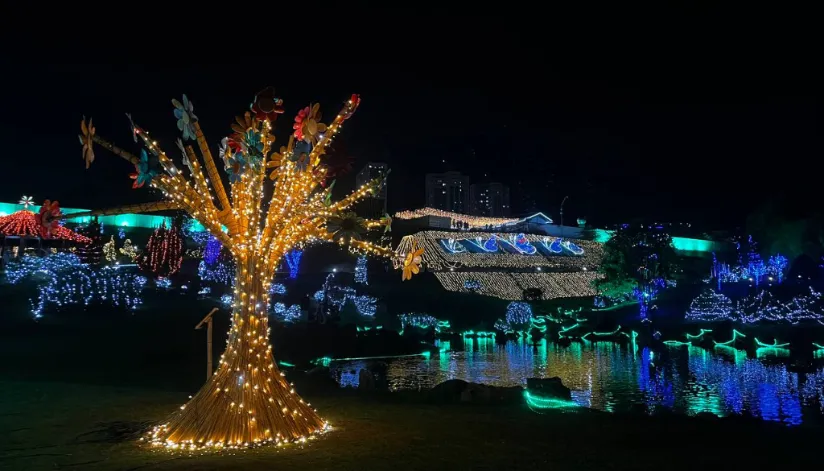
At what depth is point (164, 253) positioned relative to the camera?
3712cm

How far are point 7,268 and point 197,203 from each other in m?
28.7

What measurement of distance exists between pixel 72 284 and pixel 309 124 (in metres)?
23.1

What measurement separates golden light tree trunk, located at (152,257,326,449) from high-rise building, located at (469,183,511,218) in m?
82.7

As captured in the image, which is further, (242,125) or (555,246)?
(555,246)

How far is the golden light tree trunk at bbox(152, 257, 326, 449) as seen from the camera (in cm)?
753

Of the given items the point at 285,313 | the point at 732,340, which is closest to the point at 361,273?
the point at 285,313

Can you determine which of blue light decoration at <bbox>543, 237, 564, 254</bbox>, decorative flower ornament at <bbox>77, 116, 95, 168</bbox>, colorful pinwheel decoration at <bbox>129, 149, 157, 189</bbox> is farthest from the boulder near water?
blue light decoration at <bbox>543, 237, 564, 254</bbox>

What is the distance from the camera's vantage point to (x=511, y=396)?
1221 centimetres

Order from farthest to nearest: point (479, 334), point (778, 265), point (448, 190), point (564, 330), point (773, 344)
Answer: point (448, 190) → point (778, 265) → point (479, 334) → point (564, 330) → point (773, 344)

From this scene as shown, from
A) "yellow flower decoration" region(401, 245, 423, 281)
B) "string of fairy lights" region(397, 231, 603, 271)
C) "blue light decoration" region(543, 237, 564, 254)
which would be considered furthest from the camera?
"blue light decoration" region(543, 237, 564, 254)

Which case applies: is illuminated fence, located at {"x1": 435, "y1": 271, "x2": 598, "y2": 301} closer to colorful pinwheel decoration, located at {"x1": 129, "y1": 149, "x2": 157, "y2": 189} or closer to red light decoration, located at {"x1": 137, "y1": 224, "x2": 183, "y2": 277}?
red light decoration, located at {"x1": 137, "y1": 224, "x2": 183, "y2": 277}

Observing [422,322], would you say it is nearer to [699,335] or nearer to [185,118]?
[699,335]

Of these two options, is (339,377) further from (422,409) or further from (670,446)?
(670,446)

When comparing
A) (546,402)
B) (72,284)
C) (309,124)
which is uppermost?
(309,124)
